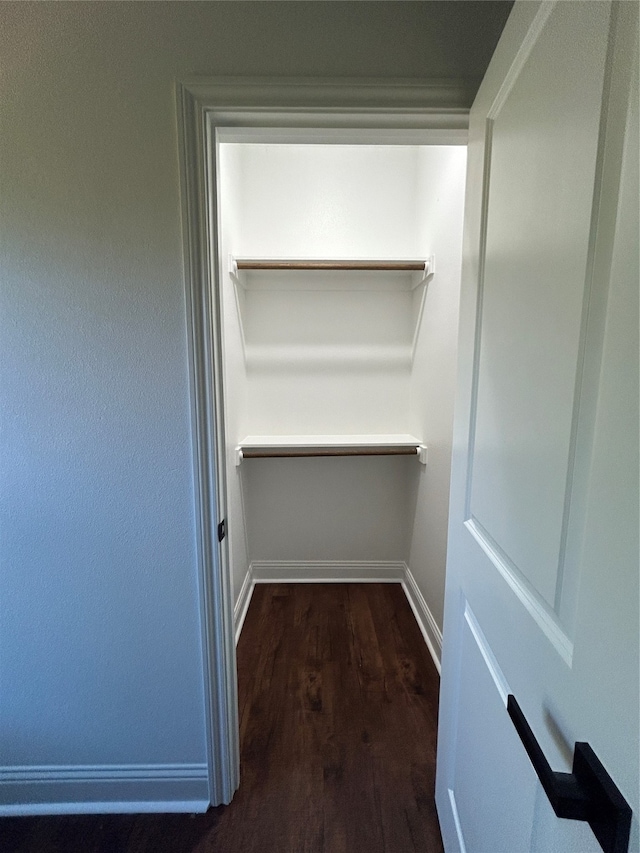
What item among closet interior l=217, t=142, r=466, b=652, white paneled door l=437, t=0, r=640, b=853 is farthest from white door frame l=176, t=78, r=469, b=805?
closet interior l=217, t=142, r=466, b=652

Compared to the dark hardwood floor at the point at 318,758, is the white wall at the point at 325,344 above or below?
above

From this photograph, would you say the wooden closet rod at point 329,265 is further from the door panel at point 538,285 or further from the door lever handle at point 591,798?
the door lever handle at point 591,798

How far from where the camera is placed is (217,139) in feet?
3.50

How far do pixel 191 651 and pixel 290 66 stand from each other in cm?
166

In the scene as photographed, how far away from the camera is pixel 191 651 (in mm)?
1194

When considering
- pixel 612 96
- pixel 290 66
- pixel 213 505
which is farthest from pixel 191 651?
pixel 290 66

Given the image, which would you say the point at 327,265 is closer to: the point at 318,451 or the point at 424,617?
the point at 318,451

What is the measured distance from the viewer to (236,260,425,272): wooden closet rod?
204 centimetres

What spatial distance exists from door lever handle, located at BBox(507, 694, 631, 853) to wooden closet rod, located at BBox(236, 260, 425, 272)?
6.57 ft

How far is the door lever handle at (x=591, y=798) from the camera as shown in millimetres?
397

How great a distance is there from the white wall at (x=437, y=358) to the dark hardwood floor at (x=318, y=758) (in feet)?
1.29

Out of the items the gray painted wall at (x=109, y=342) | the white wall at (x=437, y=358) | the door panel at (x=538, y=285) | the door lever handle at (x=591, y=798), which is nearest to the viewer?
the door lever handle at (x=591, y=798)

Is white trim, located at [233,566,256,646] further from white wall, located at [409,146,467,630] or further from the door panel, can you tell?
the door panel

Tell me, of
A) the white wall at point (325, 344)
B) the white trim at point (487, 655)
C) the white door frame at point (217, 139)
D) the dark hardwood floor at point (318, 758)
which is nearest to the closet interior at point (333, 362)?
the white wall at point (325, 344)
